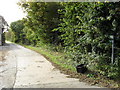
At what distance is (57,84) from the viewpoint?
3355mm

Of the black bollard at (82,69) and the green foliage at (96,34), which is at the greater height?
the green foliage at (96,34)

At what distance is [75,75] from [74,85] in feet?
2.81

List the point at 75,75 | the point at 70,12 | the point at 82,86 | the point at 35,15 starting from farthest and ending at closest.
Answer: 1. the point at 35,15
2. the point at 70,12
3. the point at 75,75
4. the point at 82,86

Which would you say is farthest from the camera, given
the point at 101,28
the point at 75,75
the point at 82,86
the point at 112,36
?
the point at 75,75

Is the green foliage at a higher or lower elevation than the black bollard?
higher

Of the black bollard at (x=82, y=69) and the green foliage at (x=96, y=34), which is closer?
the green foliage at (x=96, y=34)

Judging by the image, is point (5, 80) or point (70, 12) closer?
point (5, 80)

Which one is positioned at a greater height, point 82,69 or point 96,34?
point 96,34

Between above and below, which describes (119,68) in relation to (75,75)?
above

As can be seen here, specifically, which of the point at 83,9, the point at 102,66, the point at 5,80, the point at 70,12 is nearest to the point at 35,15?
the point at 70,12

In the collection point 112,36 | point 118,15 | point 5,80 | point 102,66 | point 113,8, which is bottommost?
point 5,80

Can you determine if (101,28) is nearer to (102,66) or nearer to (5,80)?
(102,66)

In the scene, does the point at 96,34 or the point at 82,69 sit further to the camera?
the point at 82,69

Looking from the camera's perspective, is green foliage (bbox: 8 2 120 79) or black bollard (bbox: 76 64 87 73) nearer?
green foliage (bbox: 8 2 120 79)
